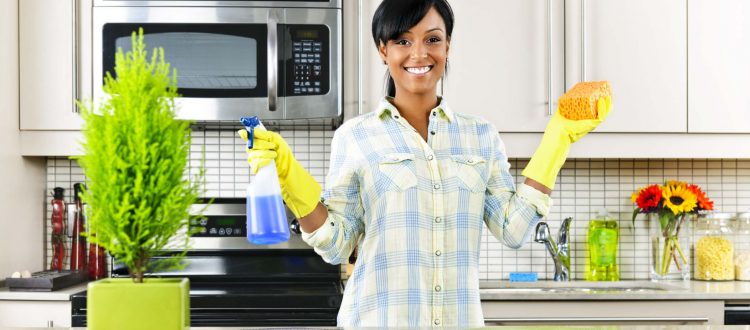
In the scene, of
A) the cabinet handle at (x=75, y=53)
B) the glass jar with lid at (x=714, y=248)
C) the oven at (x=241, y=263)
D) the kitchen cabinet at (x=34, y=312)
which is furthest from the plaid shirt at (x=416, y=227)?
the glass jar with lid at (x=714, y=248)

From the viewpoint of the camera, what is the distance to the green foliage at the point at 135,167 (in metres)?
0.88

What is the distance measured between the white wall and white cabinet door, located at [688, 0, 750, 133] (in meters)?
2.12

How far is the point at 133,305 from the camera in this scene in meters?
0.92

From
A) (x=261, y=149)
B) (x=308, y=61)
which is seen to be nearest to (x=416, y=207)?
(x=261, y=149)

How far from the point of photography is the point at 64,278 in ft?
8.28

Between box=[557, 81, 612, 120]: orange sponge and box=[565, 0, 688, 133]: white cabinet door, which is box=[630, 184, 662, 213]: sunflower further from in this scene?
box=[557, 81, 612, 120]: orange sponge

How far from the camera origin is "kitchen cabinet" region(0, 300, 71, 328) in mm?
2379

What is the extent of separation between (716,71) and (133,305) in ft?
7.51

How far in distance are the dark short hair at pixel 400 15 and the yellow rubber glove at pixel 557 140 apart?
34 cm

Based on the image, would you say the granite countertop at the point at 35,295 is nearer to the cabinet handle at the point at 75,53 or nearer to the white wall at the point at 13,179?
the white wall at the point at 13,179

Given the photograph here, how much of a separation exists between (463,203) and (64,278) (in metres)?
1.45

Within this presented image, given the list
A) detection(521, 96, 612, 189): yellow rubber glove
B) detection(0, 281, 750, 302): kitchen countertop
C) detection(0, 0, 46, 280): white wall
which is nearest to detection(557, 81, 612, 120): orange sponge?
detection(521, 96, 612, 189): yellow rubber glove

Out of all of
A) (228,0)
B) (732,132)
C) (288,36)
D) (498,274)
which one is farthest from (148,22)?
(732,132)

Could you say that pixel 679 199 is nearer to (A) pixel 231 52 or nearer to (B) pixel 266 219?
(A) pixel 231 52
